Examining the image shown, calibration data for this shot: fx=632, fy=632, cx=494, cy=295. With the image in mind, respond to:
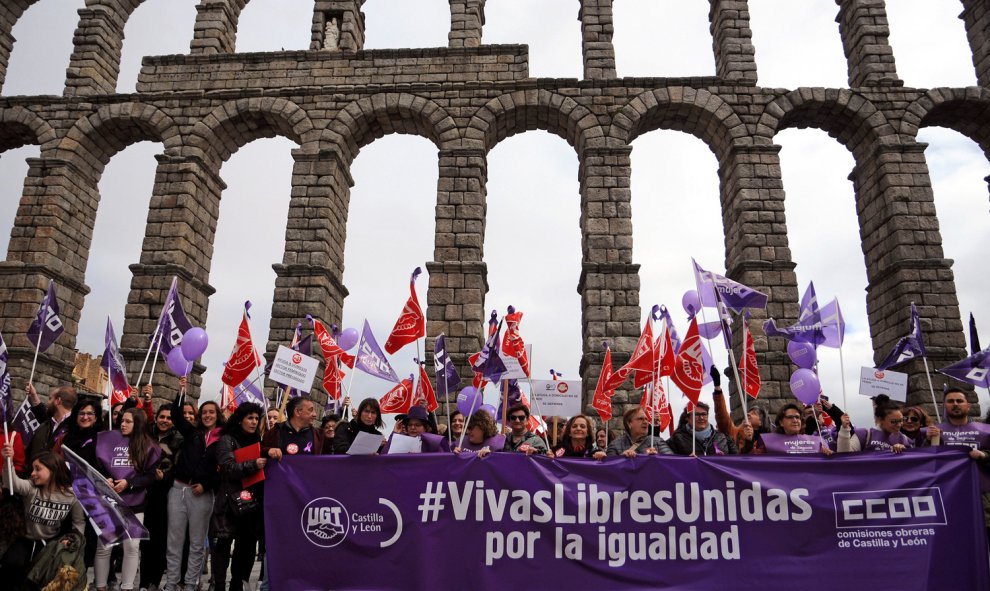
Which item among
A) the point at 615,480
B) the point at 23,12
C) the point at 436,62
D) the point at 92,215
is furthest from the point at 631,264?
the point at 23,12

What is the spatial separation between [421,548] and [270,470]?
1.54 m

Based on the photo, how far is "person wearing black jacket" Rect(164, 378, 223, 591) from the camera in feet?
18.4

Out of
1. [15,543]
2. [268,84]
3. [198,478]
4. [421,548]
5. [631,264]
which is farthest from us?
[268,84]

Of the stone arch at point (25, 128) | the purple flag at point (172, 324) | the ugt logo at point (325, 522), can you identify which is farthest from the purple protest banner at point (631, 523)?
the stone arch at point (25, 128)

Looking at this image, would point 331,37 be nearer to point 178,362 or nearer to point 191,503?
point 178,362

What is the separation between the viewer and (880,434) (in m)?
6.16

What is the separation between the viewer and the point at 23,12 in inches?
700

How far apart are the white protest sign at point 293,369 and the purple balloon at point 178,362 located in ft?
8.56

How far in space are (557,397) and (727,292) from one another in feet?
9.16

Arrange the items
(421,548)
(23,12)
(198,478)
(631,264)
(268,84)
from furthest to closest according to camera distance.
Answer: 1. (23,12)
2. (268,84)
3. (631,264)
4. (198,478)
5. (421,548)

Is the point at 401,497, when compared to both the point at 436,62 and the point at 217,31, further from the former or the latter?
the point at 217,31

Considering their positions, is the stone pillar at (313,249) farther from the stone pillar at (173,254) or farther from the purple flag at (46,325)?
the purple flag at (46,325)

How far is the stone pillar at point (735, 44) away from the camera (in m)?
15.1

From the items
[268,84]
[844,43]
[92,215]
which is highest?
[844,43]
